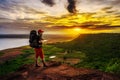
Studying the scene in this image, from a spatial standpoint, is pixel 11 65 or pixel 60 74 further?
pixel 11 65

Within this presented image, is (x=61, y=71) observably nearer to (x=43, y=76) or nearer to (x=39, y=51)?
(x=43, y=76)

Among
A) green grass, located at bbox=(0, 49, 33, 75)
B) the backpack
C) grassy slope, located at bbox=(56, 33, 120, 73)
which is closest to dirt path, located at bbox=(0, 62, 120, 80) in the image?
the backpack

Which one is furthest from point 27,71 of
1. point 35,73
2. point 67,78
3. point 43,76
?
point 67,78

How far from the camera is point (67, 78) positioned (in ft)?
43.8

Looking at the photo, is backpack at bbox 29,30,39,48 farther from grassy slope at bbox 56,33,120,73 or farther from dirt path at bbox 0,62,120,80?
grassy slope at bbox 56,33,120,73

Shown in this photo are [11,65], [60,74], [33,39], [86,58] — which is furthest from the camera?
[86,58]

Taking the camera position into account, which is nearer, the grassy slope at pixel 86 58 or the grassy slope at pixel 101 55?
the grassy slope at pixel 101 55

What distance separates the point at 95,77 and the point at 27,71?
4884 millimetres

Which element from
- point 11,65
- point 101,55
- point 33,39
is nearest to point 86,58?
point 101,55

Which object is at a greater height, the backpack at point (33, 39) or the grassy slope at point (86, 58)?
the backpack at point (33, 39)

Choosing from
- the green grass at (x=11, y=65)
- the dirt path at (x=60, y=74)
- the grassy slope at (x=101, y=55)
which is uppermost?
the dirt path at (x=60, y=74)

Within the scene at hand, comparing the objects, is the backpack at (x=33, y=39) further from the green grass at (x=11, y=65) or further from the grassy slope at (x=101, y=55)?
the grassy slope at (x=101, y=55)

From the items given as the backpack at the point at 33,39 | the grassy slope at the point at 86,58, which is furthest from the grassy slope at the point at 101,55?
the backpack at the point at 33,39

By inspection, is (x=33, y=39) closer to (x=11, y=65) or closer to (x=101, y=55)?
(x=11, y=65)
